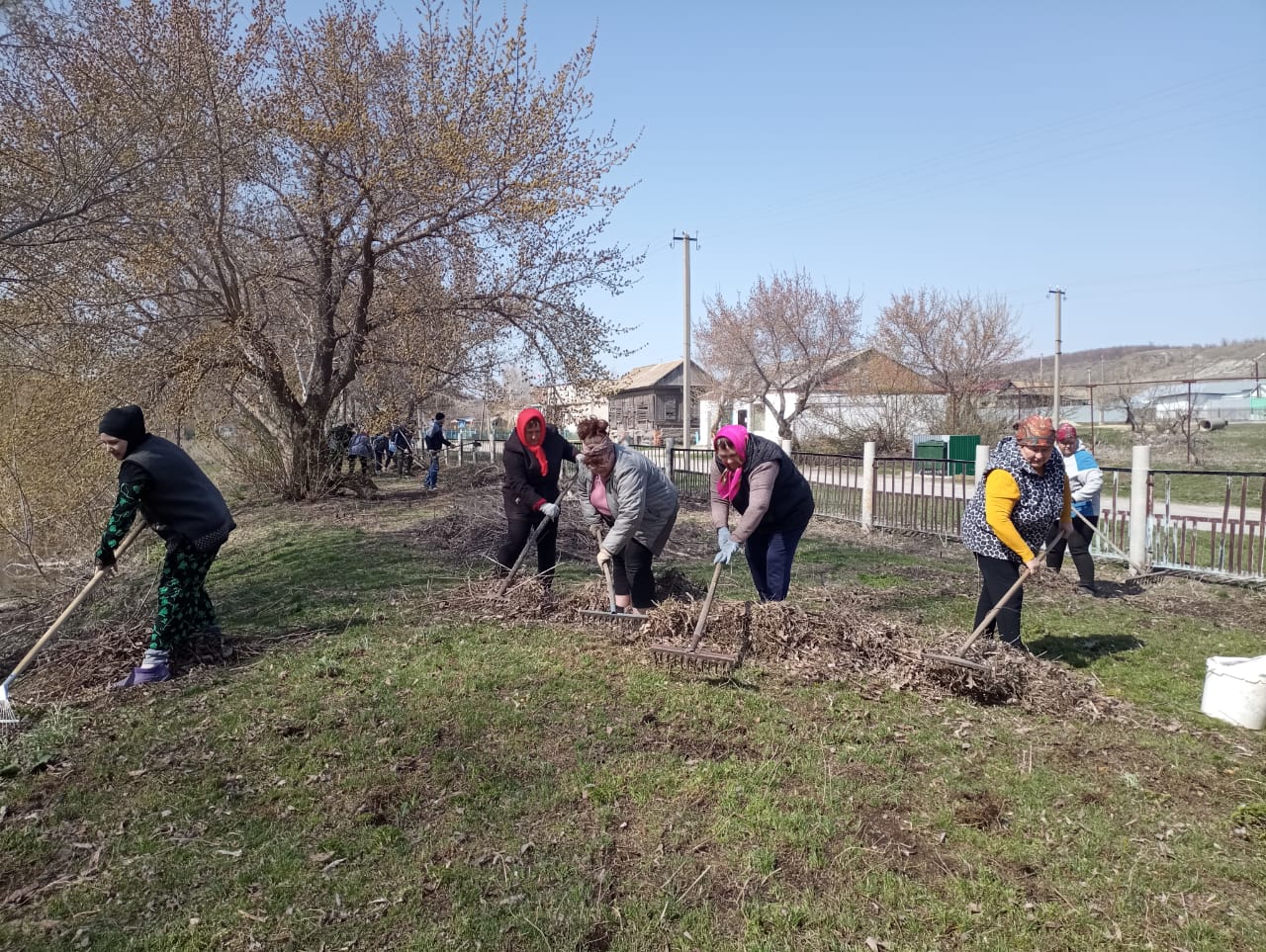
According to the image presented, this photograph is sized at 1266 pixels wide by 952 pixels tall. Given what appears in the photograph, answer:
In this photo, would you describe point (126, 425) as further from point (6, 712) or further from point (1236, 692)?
point (1236, 692)

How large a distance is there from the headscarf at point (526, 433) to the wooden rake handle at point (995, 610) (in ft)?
10.1

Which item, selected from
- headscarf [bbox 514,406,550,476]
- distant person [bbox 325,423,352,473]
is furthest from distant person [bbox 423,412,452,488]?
headscarf [bbox 514,406,550,476]

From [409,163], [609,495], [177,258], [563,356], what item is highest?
[409,163]

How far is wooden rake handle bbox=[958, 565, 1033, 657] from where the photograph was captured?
4430 millimetres

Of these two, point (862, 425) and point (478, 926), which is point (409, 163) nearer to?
point (478, 926)

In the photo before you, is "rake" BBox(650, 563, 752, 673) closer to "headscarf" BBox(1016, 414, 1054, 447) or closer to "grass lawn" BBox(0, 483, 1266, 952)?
"grass lawn" BBox(0, 483, 1266, 952)

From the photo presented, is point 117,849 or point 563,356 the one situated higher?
point 563,356

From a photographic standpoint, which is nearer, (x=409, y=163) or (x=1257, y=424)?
(x=409, y=163)

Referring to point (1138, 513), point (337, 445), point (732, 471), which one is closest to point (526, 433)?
point (732, 471)

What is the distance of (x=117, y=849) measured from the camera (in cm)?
300

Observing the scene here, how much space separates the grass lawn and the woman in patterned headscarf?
727mm

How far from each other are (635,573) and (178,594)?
2.75 m

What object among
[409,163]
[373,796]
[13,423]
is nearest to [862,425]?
[409,163]

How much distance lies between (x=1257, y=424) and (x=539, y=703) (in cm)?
3488
